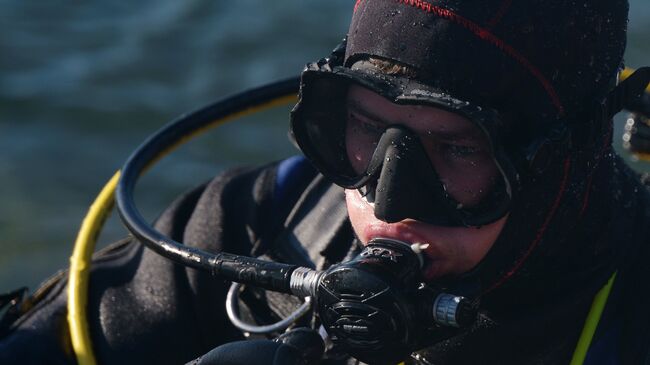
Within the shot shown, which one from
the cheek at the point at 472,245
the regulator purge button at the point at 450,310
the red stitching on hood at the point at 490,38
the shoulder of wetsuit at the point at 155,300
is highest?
the red stitching on hood at the point at 490,38

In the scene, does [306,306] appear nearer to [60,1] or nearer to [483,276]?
[483,276]

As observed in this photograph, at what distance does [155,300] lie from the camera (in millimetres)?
2336

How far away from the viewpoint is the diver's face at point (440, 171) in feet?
6.16

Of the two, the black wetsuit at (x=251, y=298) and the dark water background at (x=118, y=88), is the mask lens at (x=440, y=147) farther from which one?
the dark water background at (x=118, y=88)

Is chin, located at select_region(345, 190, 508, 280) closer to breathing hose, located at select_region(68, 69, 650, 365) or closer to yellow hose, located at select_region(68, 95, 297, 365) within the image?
breathing hose, located at select_region(68, 69, 650, 365)

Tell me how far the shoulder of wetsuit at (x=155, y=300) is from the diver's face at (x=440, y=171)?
1.56ft

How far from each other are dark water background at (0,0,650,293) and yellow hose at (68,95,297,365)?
1288 mm

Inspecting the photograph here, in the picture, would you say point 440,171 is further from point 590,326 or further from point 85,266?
point 85,266

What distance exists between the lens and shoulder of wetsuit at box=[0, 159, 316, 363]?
229 centimetres

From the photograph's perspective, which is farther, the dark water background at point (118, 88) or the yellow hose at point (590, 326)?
the dark water background at point (118, 88)

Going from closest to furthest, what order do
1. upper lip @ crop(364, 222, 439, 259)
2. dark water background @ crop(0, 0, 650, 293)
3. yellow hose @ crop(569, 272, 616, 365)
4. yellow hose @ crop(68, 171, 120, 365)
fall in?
upper lip @ crop(364, 222, 439, 259) < yellow hose @ crop(569, 272, 616, 365) < yellow hose @ crop(68, 171, 120, 365) < dark water background @ crop(0, 0, 650, 293)

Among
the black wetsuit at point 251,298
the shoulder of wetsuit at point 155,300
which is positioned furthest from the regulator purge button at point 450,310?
the shoulder of wetsuit at point 155,300

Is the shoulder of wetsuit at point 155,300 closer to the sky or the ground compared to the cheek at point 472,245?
closer to the ground

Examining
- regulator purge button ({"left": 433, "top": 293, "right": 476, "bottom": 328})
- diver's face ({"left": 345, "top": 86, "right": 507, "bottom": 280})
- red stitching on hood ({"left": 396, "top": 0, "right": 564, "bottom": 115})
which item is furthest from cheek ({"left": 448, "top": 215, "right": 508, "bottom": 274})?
red stitching on hood ({"left": 396, "top": 0, "right": 564, "bottom": 115})
